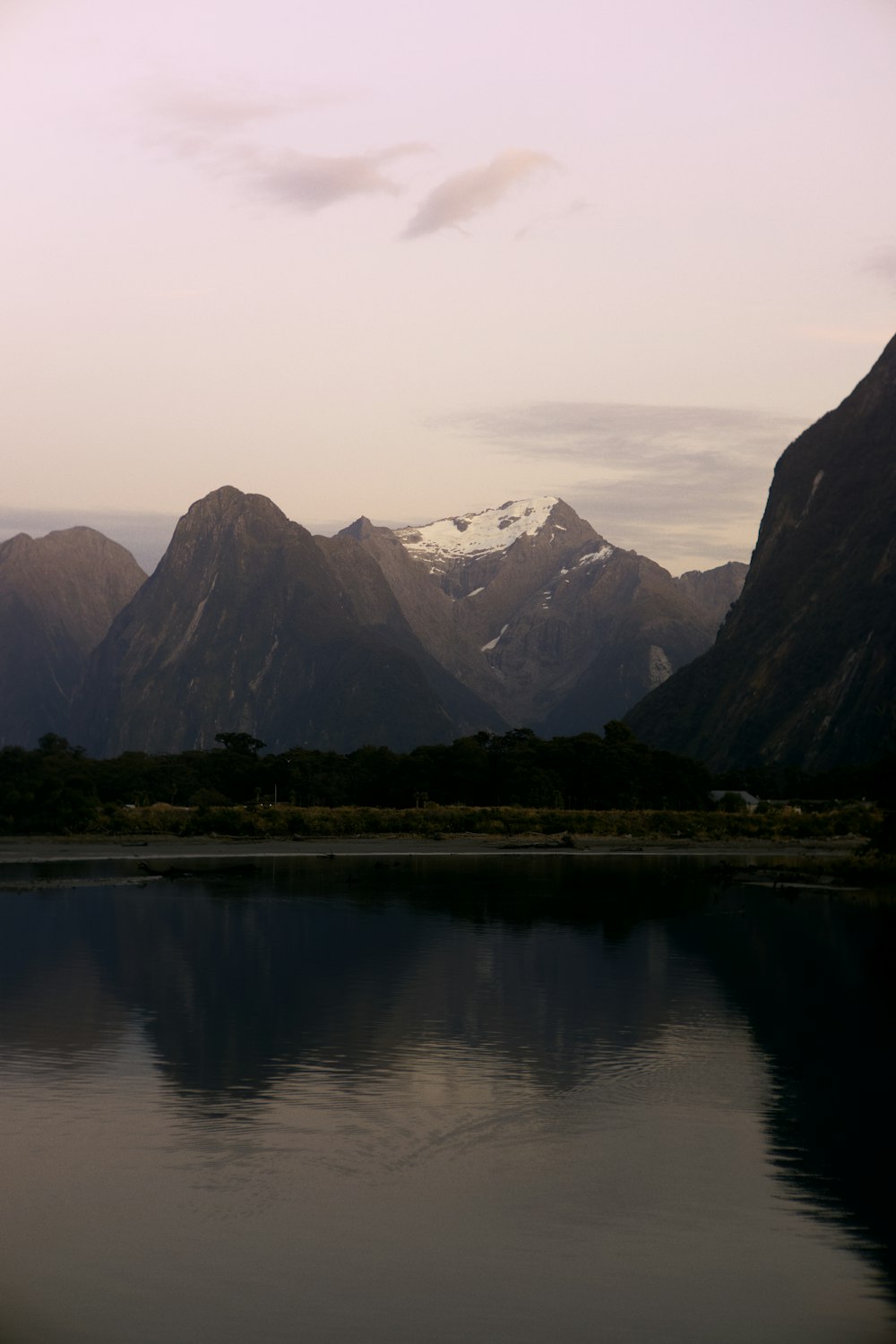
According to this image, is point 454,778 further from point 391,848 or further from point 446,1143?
point 446,1143

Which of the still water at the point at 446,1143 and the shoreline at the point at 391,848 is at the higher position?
the still water at the point at 446,1143

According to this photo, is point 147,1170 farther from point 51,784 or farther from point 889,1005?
point 51,784

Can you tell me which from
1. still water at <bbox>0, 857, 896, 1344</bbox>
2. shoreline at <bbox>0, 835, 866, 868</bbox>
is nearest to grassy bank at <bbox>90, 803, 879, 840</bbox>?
shoreline at <bbox>0, 835, 866, 868</bbox>

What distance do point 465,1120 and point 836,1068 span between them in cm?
916

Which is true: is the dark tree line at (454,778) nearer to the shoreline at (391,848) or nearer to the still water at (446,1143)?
the shoreline at (391,848)

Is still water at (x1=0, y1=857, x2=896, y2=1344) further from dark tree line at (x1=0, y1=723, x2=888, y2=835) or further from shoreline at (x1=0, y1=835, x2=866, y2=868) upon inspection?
dark tree line at (x1=0, y1=723, x2=888, y2=835)

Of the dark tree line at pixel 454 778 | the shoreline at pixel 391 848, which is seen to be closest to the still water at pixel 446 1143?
the shoreline at pixel 391 848

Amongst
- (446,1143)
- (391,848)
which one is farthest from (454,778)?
(446,1143)

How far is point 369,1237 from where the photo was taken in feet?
66.7

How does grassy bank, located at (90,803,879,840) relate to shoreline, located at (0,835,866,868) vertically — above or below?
above

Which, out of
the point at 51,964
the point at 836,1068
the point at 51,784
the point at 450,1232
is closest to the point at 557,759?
the point at 51,784

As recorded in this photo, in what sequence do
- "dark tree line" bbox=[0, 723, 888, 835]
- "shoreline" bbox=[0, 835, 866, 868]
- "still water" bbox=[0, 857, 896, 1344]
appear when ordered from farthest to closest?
1. "dark tree line" bbox=[0, 723, 888, 835]
2. "shoreline" bbox=[0, 835, 866, 868]
3. "still water" bbox=[0, 857, 896, 1344]

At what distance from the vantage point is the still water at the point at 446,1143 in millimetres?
17844

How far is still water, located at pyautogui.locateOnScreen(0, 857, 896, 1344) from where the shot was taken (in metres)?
17.8
